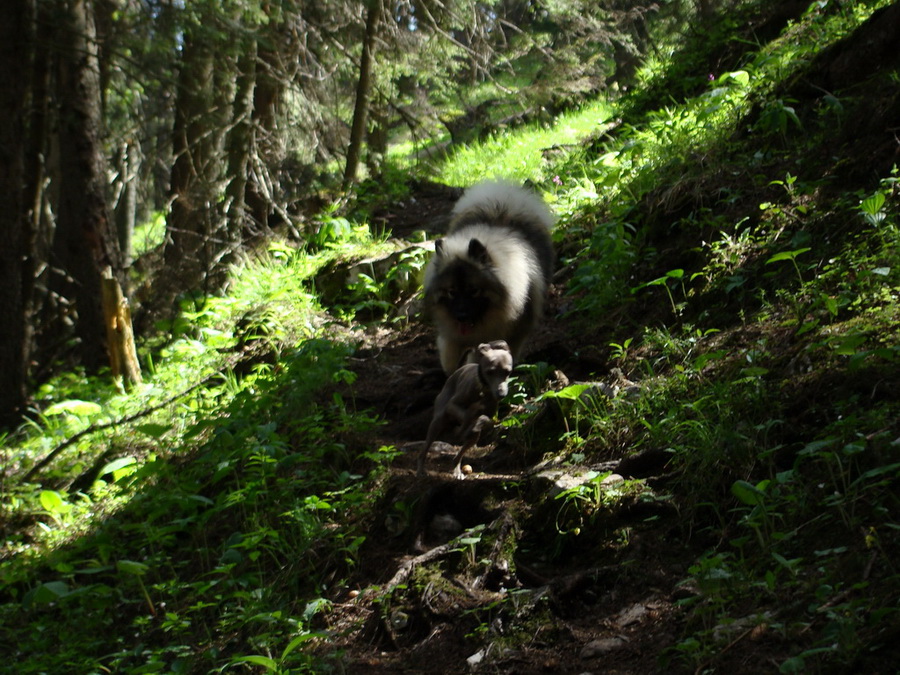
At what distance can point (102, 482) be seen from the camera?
700 cm

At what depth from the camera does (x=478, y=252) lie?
21.2 feet

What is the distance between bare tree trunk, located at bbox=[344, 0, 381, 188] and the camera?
11273mm

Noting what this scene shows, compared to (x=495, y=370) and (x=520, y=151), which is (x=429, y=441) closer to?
(x=495, y=370)

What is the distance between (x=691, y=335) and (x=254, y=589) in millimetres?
3187

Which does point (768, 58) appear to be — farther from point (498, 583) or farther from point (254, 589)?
point (254, 589)

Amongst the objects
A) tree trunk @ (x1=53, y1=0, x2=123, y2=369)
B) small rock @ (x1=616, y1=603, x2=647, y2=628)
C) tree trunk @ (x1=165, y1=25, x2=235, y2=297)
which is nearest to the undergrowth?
small rock @ (x1=616, y1=603, x2=647, y2=628)

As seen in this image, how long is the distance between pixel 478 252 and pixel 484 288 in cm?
30

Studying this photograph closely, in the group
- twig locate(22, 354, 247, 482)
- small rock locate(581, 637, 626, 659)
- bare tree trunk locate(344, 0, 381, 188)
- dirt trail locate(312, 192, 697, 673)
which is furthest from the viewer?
bare tree trunk locate(344, 0, 381, 188)

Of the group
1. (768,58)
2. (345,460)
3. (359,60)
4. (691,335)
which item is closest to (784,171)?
(691,335)

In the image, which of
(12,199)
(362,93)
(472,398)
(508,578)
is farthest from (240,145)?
(508,578)

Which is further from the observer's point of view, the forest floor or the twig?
the twig

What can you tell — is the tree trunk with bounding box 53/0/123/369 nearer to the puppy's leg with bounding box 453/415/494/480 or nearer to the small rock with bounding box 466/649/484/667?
the puppy's leg with bounding box 453/415/494/480

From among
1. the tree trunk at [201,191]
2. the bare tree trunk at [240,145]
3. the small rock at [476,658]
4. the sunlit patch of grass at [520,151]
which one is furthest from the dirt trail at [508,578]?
the sunlit patch of grass at [520,151]

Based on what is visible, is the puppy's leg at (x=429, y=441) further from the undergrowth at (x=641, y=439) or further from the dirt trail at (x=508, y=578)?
the undergrowth at (x=641, y=439)
